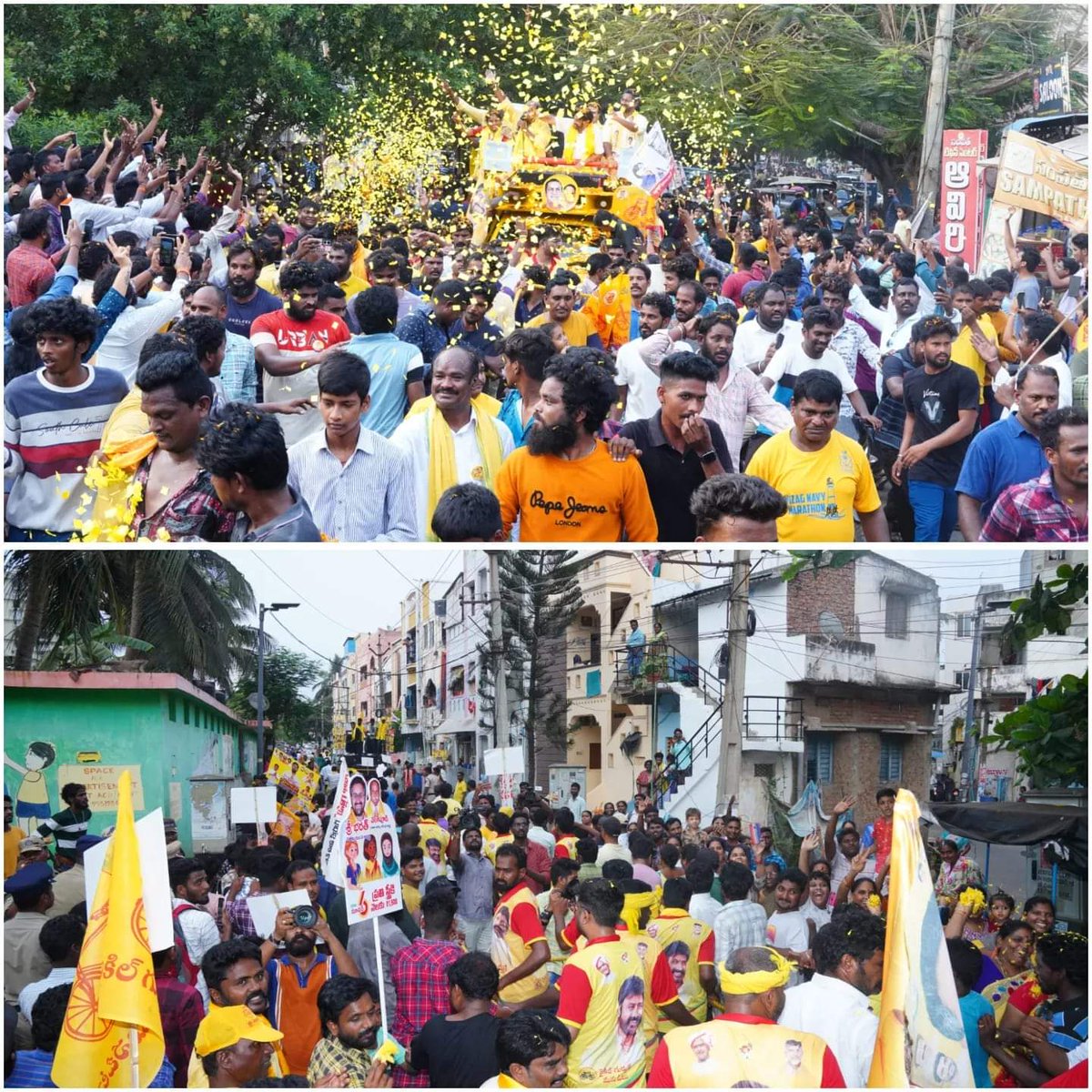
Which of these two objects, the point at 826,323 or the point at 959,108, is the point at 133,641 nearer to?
the point at 826,323

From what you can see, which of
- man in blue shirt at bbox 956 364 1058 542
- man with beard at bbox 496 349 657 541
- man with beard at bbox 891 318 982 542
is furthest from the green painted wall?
man with beard at bbox 891 318 982 542

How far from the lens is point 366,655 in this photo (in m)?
6.19

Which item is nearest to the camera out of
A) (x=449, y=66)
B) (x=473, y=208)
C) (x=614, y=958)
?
(x=614, y=958)

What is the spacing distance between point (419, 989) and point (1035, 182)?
4.66 metres

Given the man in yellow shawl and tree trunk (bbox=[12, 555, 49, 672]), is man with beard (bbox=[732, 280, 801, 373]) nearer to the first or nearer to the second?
the man in yellow shawl

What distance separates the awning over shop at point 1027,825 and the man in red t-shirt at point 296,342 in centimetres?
324

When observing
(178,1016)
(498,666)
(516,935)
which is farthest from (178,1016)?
(498,666)

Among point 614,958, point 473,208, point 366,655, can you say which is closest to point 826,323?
point 473,208

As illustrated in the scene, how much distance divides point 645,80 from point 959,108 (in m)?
1.47

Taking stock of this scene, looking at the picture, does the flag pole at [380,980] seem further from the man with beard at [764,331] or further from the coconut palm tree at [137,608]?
the man with beard at [764,331]

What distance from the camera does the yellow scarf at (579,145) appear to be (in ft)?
24.9

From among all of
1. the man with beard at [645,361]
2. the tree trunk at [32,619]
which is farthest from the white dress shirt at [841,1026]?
the tree trunk at [32,619]

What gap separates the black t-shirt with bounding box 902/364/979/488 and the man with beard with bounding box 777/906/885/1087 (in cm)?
231

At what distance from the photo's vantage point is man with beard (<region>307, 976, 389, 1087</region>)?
510cm
